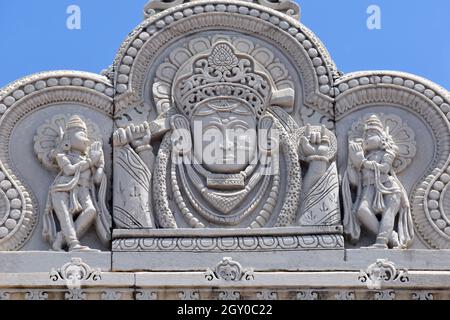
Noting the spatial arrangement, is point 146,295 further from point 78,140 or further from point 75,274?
point 78,140

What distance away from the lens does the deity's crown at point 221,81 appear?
14.4 meters

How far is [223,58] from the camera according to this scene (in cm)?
1454

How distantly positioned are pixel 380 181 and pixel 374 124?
575 millimetres

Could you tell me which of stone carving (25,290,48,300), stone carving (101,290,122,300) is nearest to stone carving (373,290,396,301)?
stone carving (101,290,122,300)

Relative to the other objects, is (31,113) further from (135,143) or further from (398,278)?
(398,278)

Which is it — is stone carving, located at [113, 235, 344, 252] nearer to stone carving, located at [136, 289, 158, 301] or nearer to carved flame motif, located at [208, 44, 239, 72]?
stone carving, located at [136, 289, 158, 301]

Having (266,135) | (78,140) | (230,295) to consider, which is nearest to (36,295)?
(78,140)

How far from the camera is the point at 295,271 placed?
13586 millimetres

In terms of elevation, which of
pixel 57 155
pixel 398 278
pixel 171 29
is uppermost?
pixel 171 29

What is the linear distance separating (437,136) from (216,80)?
2107 mm

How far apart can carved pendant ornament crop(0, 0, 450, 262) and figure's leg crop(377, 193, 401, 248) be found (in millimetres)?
13

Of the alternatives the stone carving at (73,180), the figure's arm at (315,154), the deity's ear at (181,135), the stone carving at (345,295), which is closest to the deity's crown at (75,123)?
the stone carving at (73,180)

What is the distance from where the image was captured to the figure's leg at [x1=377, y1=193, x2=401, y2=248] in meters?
13.8

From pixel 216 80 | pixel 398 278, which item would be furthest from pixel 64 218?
pixel 398 278
